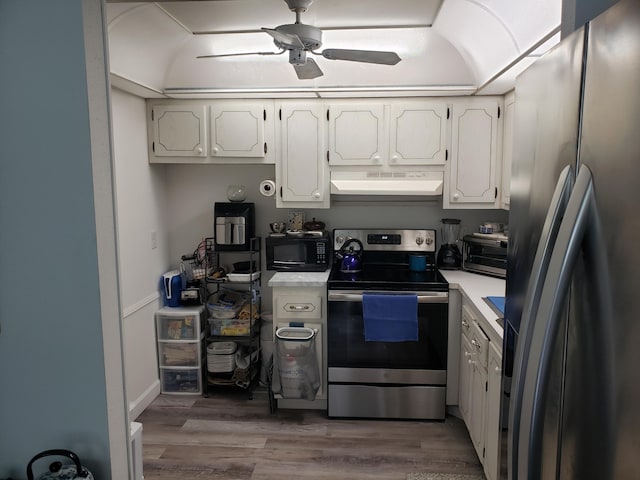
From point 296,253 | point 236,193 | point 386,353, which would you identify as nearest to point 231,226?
point 236,193

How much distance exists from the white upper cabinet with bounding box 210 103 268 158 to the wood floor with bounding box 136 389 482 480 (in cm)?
186

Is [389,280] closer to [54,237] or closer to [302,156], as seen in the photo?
[302,156]

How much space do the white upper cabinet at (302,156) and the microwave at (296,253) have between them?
0.27 m

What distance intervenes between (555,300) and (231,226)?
10.0 ft

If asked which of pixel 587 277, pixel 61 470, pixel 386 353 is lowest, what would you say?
pixel 386 353

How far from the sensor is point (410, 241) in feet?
12.0

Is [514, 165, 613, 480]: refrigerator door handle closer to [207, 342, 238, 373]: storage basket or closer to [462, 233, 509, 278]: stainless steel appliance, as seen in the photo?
[462, 233, 509, 278]: stainless steel appliance

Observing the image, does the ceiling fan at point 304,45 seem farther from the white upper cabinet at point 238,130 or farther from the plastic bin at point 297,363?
the plastic bin at point 297,363

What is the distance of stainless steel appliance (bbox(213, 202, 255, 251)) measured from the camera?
3512mm

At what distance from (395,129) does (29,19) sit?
102 inches

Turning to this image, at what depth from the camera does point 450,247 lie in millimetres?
Answer: 3648

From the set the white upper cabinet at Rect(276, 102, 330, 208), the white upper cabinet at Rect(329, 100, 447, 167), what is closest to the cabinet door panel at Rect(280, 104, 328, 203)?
the white upper cabinet at Rect(276, 102, 330, 208)

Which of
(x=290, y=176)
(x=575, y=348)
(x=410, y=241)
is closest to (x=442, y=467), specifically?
(x=410, y=241)

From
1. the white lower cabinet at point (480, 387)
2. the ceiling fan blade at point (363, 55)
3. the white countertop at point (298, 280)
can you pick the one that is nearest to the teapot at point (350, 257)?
the white countertop at point (298, 280)
